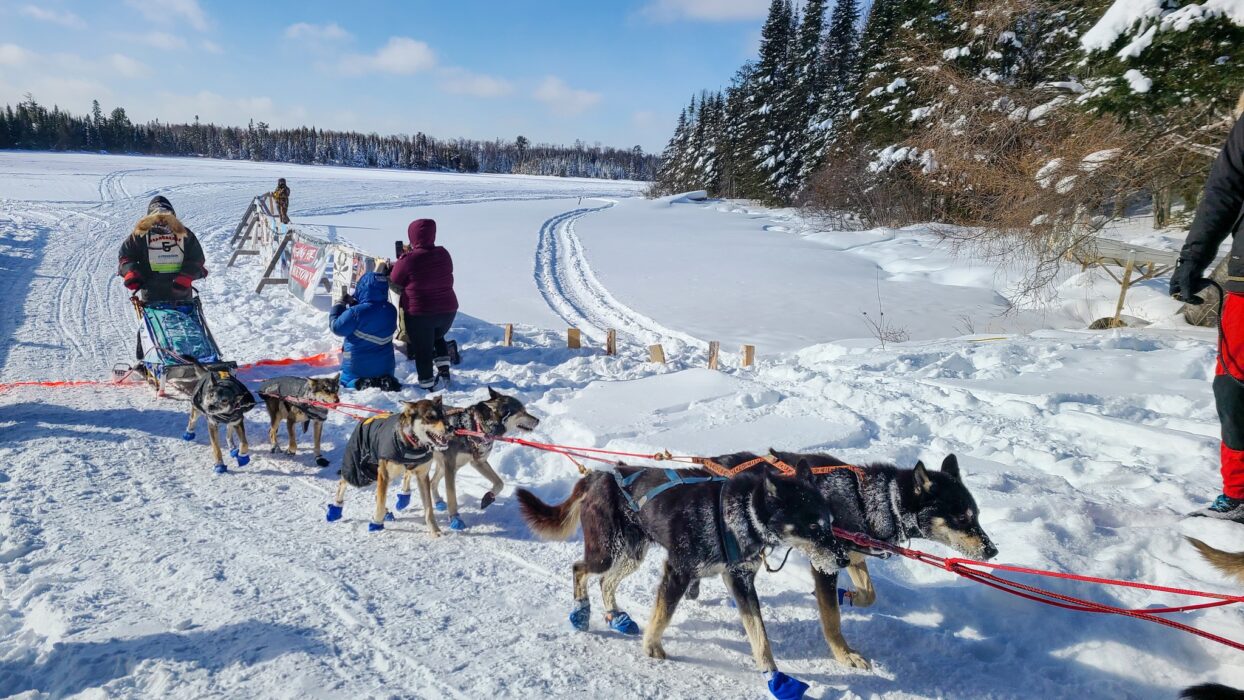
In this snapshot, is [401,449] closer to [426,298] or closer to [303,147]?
[426,298]

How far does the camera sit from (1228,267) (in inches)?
129

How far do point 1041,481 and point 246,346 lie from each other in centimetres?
915

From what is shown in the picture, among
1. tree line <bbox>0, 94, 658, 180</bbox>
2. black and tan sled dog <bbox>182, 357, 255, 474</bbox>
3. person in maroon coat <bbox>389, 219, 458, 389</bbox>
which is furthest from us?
tree line <bbox>0, 94, 658, 180</bbox>

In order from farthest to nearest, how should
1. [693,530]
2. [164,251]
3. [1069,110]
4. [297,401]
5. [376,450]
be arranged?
[1069,110], [164,251], [297,401], [376,450], [693,530]

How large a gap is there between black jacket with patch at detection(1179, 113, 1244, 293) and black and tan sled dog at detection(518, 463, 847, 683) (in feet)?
7.52

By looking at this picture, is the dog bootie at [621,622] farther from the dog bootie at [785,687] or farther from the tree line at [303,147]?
the tree line at [303,147]

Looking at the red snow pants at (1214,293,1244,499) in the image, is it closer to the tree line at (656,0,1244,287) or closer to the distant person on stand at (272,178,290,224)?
the tree line at (656,0,1244,287)

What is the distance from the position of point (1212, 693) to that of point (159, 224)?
8.50m

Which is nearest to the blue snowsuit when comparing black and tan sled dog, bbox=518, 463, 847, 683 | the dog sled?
the dog sled

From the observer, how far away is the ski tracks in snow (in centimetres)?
1128

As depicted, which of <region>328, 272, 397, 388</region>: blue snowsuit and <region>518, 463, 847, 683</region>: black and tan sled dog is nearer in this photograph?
<region>518, 463, 847, 683</region>: black and tan sled dog

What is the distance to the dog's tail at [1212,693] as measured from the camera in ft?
6.73

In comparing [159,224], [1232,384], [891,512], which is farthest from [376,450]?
[1232,384]

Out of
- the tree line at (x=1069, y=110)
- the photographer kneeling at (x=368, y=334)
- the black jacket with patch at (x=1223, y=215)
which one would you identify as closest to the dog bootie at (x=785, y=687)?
the black jacket with patch at (x=1223, y=215)
